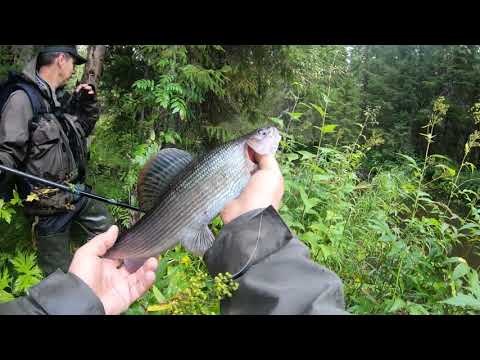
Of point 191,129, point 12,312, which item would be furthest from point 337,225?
point 191,129

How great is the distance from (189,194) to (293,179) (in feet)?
8.33

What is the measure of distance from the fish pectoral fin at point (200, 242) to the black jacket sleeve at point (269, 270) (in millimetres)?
81

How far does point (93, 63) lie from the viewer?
638 cm

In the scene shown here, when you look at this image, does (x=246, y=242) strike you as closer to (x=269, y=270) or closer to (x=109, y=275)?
(x=269, y=270)

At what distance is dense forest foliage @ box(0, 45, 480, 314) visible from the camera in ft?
10.5

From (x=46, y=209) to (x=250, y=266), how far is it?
3658 millimetres

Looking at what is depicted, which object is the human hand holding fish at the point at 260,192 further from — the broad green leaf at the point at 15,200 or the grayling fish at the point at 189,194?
the broad green leaf at the point at 15,200

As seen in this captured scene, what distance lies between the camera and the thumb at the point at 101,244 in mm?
2253

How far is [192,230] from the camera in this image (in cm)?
221

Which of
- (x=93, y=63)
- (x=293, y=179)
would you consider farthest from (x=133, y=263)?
(x=93, y=63)

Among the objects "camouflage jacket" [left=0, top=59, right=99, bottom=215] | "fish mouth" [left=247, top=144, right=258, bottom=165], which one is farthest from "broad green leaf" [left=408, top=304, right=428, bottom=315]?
"camouflage jacket" [left=0, top=59, right=99, bottom=215]

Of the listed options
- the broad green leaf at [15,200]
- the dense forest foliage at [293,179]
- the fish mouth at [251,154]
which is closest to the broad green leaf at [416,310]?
the dense forest foliage at [293,179]

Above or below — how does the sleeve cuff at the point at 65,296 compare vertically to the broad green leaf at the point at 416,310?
above

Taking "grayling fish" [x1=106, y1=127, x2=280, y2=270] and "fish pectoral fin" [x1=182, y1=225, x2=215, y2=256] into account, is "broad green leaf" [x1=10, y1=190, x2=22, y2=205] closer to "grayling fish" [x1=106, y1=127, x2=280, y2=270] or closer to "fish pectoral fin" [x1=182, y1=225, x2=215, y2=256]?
"grayling fish" [x1=106, y1=127, x2=280, y2=270]
